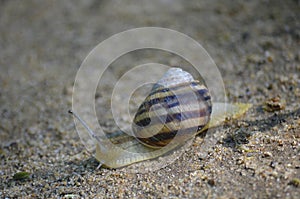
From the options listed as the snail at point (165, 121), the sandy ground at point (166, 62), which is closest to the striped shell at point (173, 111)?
the snail at point (165, 121)

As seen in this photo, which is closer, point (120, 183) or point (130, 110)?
point (120, 183)

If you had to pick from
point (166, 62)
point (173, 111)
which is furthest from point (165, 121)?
point (166, 62)

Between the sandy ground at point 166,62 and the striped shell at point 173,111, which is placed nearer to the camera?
the sandy ground at point 166,62

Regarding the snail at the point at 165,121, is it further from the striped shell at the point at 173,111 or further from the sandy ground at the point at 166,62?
the sandy ground at the point at 166,62

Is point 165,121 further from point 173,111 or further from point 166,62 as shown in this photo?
point 166,62

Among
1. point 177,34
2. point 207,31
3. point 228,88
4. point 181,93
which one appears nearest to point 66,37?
point 177,34

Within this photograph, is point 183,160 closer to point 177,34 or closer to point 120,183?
point 120,183

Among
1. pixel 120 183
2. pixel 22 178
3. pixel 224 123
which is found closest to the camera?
pixel 120 183
